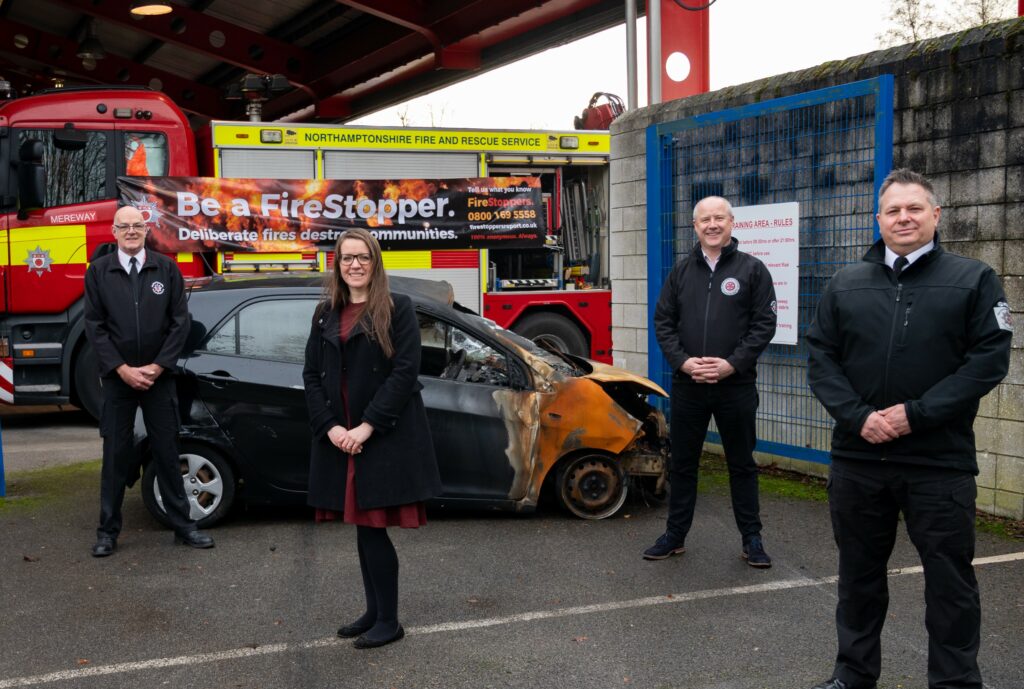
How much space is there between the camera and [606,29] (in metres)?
14.9

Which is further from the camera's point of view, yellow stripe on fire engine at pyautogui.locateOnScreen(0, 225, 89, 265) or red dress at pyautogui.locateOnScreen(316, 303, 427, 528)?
yellow stripe on fire engine at pyautogui.locateOnScreen(0, 225, 89, 265)

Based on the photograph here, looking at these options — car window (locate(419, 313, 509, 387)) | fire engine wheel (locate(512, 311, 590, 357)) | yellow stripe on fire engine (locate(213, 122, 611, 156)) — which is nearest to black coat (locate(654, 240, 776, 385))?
car window (locate(419, 313, 509, 387))

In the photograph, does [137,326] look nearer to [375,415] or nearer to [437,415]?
[437,415]

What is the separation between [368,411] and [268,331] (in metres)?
2.33

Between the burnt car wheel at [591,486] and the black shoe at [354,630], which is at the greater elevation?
the burnt car wheel at [591,486]

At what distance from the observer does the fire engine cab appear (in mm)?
9727

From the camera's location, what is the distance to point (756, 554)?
543 cm

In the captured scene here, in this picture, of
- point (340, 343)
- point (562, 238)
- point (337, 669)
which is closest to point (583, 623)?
point (337, 669)

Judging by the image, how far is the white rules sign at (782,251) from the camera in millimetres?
7297

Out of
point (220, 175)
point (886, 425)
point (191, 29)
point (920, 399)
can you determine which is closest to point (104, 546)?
point (886, 425)

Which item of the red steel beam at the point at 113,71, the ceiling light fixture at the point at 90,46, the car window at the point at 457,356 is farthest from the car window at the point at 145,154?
the red steel beam at the point at 113,71

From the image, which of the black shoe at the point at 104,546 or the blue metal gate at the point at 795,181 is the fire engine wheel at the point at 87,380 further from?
the blue metal gate at the point at 795,181

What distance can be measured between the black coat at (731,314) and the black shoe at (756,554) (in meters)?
0.86

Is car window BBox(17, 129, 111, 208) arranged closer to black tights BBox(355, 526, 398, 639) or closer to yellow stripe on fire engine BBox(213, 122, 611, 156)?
yellow stripe on fire engine BBox(213, 122, 611, 156)
